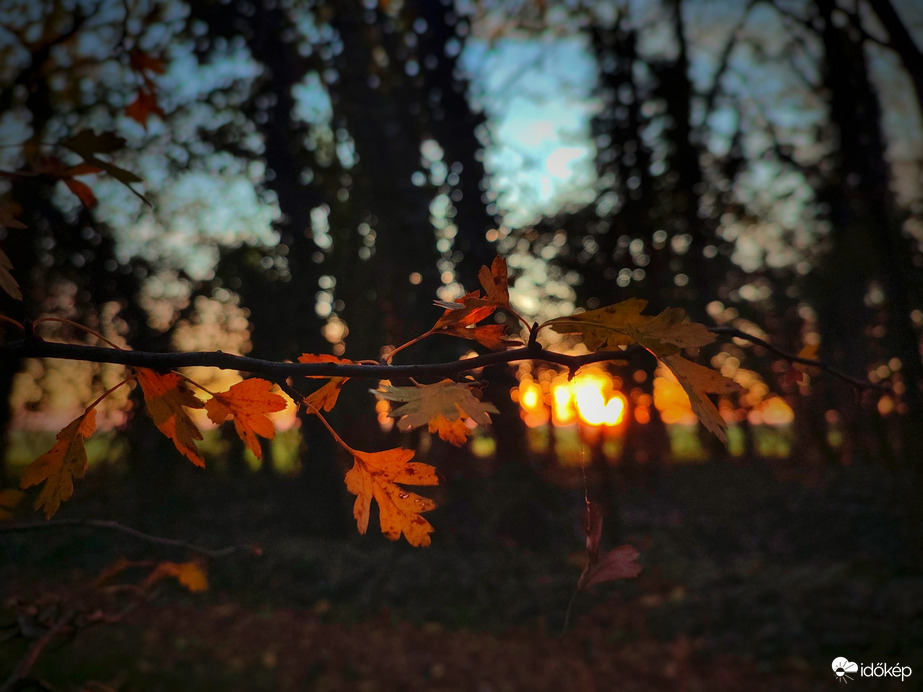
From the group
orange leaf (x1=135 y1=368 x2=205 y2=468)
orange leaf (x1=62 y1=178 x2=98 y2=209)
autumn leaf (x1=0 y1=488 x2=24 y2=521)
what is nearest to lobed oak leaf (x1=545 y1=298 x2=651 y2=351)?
orange leaf (x1=135 y1=368 x2=205 y2=468)

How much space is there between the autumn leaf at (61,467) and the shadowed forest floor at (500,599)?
99.3 inches

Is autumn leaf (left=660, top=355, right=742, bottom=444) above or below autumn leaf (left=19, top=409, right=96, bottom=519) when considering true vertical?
above

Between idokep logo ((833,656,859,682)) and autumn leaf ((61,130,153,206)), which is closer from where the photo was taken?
autumn leaf ((61,130,153,206))

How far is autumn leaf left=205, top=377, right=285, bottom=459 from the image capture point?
65cm

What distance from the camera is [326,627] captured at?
5238 mm

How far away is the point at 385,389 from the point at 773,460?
14.7 meters

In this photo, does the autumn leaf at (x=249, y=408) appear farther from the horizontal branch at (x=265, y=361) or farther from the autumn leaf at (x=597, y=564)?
the autumn leaf at (x=597, y=564)

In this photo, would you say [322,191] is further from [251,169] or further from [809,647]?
[809,647]

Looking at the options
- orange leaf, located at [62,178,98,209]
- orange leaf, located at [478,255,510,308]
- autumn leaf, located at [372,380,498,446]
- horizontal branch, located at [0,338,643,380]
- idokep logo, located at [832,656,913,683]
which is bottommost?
idokep logo, located at [832,656,913,683]

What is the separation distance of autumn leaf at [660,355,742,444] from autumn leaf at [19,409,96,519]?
0.71 meters

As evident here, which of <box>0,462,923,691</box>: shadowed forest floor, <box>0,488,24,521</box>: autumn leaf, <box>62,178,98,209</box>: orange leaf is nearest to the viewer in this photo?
<box>62,178,98,209</box>: orange leaf

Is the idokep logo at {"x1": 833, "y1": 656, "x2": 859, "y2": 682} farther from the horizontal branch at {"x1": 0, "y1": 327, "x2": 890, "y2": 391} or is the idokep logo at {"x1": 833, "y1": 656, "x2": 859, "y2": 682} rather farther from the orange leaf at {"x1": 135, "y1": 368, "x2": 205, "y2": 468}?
the orange leaf at {"x1": 135, "y1": 368, "x2": 205, "y2": 468}

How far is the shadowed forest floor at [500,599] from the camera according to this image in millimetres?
4082

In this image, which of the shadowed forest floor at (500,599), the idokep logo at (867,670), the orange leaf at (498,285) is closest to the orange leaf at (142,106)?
the orange leaf at (498,285)
